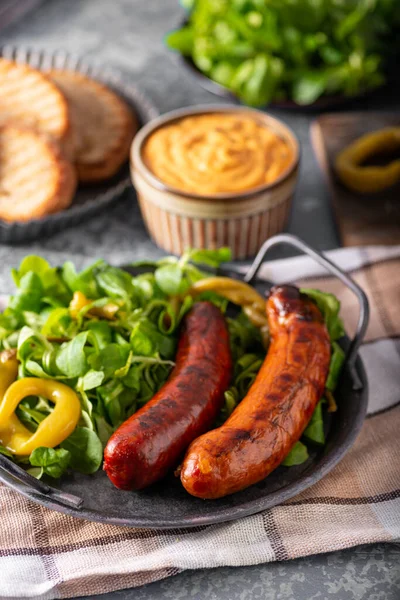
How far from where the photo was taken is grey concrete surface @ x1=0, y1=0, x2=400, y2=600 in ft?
5.48

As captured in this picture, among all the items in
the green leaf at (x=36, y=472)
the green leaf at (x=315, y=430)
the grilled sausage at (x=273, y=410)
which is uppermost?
the grilled sausage at (x=273, y=410)

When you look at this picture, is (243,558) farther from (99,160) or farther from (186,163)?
(99,160)

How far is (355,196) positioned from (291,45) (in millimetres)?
802

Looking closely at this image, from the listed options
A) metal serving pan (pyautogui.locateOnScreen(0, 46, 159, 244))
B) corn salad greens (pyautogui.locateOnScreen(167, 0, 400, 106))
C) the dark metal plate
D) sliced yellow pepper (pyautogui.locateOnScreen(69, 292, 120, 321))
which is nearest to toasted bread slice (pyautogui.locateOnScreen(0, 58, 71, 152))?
metal serving pan (pyautogui.locateOnScreen(0, 46, 159, 244))

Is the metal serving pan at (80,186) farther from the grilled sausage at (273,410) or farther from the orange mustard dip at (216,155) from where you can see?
the grilled sausage at (273,410)

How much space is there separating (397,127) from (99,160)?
1.36 meters

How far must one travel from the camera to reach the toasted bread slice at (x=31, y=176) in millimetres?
2672

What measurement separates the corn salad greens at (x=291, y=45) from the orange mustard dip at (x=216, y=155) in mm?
549

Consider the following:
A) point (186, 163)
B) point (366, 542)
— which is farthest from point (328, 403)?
point (186, 163)

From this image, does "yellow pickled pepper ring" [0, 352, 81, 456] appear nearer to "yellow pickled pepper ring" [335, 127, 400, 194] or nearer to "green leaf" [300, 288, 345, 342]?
"green leaf" [300, 288, 345, 342]

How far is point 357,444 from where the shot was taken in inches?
79.0

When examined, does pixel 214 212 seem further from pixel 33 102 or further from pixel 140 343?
pixel 33 102

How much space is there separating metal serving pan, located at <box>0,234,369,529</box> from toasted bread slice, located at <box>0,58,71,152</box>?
156cm

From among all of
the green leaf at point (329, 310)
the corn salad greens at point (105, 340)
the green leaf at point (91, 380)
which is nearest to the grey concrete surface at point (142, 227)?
the corn salad greens at point (105, 340)
